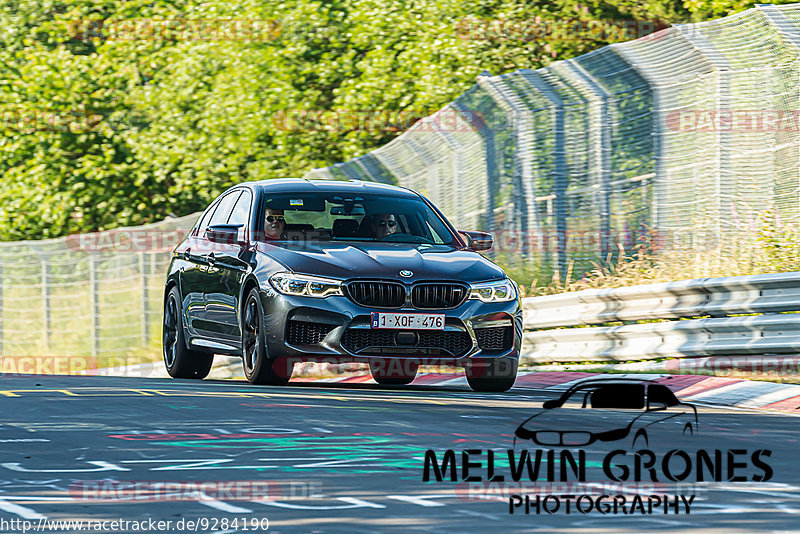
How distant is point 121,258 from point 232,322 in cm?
1317

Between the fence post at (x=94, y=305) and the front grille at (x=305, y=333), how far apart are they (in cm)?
1384

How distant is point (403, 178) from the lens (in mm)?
19891

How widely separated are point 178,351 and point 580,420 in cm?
560

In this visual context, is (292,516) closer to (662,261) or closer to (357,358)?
(357,358)

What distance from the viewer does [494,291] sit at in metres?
12.6

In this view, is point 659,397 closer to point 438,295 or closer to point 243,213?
point 438,295

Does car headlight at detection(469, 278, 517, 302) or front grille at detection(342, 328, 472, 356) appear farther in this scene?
car headlight at detection(469, 278, 517, 302)

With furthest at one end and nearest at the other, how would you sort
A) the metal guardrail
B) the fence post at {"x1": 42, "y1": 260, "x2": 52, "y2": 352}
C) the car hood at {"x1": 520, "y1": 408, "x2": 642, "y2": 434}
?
the fence post at {"x1": 42, "y1": 260, "x2": 52, "y2": 352} < the metal guardrail < the car hood at {"x1": 520, "y1": 408, "x2": 642, "y2": 434}

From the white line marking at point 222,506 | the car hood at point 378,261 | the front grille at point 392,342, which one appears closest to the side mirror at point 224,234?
the car hood at point 378,261

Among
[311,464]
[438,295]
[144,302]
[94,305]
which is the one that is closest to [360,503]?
[311,464]

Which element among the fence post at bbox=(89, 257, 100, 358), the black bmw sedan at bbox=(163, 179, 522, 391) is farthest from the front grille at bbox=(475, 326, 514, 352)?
the fence post at bbox=(89, 257, 100, 358)

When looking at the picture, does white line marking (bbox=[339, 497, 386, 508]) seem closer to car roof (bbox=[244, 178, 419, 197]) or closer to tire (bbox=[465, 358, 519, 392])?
tire (bbox=[465, 358, 519, 392])

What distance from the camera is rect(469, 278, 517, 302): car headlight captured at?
12.4m

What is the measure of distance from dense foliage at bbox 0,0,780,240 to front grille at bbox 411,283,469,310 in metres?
15.5
